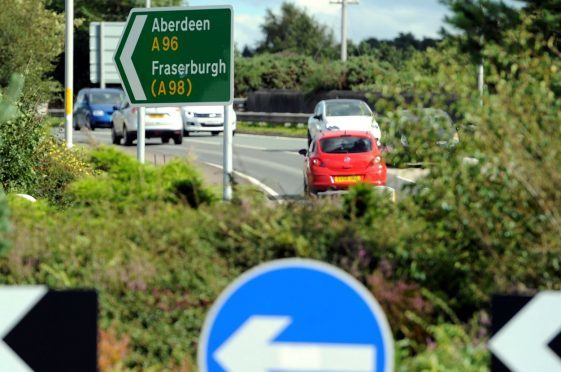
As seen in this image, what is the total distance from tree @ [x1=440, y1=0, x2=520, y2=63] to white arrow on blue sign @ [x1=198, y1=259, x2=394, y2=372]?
18.4 ft

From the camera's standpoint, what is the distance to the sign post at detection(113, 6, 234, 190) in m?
10.3

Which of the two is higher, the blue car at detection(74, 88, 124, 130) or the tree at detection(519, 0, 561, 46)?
the tree at detection(519, 0, 561, 46)

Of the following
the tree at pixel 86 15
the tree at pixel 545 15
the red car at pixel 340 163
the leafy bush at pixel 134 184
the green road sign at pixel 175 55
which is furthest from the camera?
the tree at pixel 86 15

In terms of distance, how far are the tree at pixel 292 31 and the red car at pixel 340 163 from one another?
Answer: 102786mm

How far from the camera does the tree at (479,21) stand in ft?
30.0

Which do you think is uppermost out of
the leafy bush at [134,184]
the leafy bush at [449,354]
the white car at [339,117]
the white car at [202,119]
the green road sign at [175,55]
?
the green road sign at [175,55]

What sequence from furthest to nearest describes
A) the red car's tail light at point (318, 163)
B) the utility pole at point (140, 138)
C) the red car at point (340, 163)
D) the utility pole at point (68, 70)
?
the red car's tail light at point (318, 163) → the red car at point (340, 163) → the utility pole at point (68, 70) → the utility pole at point (140, 138)

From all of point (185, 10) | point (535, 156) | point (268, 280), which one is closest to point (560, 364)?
point (268, 280)

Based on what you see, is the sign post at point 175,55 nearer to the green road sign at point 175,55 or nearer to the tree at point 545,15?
the green road sign at point 175,55

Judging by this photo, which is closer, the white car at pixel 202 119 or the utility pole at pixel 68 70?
the utility pole at pixel 68 70

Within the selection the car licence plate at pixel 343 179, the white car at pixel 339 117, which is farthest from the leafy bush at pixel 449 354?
the white car at pixel 339 117

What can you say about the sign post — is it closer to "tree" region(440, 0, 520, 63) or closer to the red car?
"tree" region(440, 0, 520, 63)

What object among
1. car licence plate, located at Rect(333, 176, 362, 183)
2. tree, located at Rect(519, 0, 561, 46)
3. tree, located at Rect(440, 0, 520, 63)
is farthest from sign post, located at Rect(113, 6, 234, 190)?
car licence plate, located at Rect(333, 176, 362, 183)

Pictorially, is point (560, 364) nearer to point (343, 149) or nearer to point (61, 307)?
point (61, 307)
